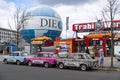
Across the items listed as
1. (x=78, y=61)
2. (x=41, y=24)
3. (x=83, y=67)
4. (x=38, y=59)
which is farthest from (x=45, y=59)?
(x=41, y=24)

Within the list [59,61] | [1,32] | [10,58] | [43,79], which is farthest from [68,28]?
[1,32]

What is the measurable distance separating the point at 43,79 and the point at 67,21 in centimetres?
4238

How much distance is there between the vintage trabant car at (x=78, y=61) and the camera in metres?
23.0

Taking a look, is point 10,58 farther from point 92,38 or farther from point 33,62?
point 92,38

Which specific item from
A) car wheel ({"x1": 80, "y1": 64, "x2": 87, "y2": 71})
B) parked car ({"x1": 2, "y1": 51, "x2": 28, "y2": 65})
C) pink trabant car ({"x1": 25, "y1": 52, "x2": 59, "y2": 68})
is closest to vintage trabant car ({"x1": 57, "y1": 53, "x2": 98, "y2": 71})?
car wheel ({"x1": 80, "y1": 64, "x2": 87, "y2": 71})

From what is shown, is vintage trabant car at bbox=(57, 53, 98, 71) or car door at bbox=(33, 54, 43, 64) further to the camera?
car door at bbox=(33, 54, 43, 64)

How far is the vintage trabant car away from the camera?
22984 millimetres

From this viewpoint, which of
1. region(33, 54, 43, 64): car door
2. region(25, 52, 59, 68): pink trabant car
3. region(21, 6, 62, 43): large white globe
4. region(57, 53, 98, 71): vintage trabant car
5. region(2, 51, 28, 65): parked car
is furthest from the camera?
region(21, 6, 62, 43): large white globe

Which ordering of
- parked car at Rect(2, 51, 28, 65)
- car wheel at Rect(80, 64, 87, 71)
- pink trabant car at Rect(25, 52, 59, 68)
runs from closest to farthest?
car wheel at Rect(80, 64, 87, 71) → pink trabant car at Rect(25, 52, 59, 68) → parked car at Rect(2, 51, 28, 65)

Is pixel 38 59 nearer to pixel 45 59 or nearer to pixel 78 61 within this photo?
pixel 45 59

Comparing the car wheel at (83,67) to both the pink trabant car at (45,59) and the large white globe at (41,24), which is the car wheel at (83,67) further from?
the large white globe at (41,24)

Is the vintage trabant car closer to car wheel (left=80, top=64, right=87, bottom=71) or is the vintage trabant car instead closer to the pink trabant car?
car wheel (left=80, top=64, right=87, bottom=71)

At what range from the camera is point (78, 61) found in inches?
925

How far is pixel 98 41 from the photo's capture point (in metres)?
43.0
